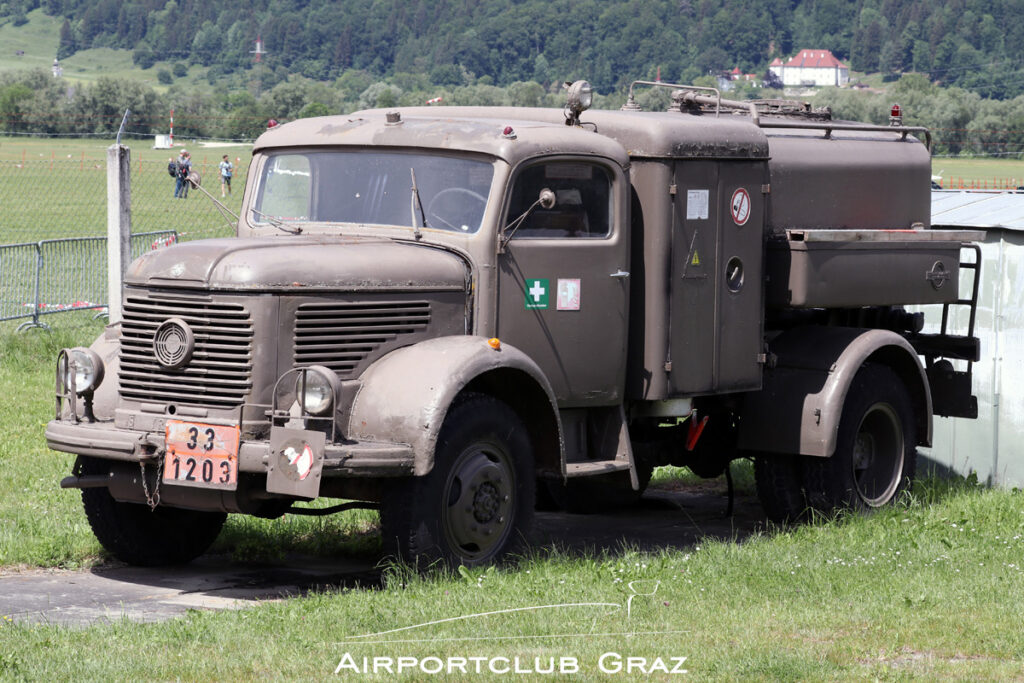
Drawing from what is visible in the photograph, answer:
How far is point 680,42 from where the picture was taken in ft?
558

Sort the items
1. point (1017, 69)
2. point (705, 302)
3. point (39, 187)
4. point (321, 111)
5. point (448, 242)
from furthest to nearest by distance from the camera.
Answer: point (1017, 69) < point (321, 111) < point (39, 187) < point (705, 302) < point (448, 242)

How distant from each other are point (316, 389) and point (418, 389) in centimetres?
47

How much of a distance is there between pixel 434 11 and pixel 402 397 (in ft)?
589

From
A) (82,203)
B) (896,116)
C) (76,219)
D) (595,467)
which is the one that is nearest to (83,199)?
(82,203)

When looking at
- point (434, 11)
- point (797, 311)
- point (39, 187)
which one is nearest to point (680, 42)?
point (434, 11)

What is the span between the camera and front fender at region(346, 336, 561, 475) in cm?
716

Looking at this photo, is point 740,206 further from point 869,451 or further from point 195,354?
point 195,354

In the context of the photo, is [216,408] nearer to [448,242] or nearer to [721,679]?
[448,242]

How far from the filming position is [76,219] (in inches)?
1289

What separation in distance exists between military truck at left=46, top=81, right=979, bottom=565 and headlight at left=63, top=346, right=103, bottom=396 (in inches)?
0.5

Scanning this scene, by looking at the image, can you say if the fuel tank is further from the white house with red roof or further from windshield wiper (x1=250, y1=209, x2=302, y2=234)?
the white house with red roof

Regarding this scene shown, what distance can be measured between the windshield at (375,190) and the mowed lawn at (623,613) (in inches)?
70.5

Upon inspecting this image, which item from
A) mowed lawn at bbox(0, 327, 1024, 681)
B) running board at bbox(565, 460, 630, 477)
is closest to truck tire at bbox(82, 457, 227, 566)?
mowed lawn at bbox(0, 327, 1024, 681)

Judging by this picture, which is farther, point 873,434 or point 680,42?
point 680,42
